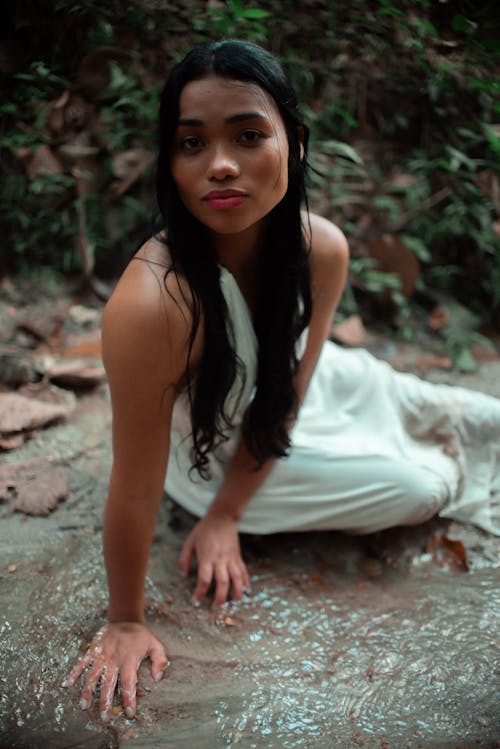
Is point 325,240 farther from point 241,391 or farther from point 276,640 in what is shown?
point 276,640

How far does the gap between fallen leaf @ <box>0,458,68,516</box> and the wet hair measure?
0.45 metres

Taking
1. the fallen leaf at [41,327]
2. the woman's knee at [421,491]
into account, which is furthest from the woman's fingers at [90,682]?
Answer: the fallen leaf at [41,327]

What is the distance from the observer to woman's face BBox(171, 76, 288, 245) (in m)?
1.20

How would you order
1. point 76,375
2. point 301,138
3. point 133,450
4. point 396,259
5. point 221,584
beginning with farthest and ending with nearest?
1. point 396,259
2. point 76,375
3. point 221,584
4. point 301,138
5. point 133,450

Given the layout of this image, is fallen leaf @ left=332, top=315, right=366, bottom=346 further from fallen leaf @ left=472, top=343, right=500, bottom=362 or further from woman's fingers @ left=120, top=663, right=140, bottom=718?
woman's fingers @ left=120, top=663, right=140, bottom=718

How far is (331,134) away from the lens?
3.20m

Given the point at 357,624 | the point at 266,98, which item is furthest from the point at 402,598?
the point at 266,98

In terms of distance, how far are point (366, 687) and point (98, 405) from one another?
141 cm

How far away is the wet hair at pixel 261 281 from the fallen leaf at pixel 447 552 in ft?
1.80

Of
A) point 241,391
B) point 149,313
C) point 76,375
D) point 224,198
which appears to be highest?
point 224,198

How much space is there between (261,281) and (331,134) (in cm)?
188

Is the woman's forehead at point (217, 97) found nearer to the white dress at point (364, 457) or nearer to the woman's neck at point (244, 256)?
the woman's neck at point (244, 256)

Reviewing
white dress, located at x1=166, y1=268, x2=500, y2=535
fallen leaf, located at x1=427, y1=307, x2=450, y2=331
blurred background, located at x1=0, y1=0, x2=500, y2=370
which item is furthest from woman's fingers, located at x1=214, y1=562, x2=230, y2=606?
fallen leaf, located at x1=427, y1=307, x2=450, y2=331

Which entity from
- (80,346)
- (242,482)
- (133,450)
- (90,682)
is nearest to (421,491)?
(242,482)
